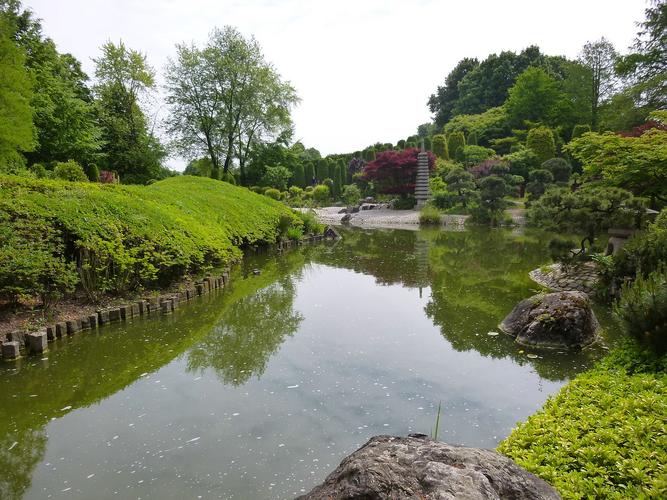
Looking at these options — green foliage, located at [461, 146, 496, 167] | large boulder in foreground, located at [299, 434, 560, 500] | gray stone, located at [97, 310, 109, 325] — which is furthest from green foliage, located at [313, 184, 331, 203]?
large boulder in foreground, located at [299, 434, 560, 500]

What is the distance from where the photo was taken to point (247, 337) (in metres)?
7.00

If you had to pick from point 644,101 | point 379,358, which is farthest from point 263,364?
point 644,101

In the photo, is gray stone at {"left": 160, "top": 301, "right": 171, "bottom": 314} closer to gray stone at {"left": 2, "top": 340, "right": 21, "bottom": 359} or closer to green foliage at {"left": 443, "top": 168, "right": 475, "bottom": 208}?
gray stone at {"left": 2, "top": 340, "right": 21, "bottom": 359}

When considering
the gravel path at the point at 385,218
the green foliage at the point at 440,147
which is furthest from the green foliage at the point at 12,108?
the green foliage at the point at 440,147

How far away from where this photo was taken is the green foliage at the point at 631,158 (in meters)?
8.88

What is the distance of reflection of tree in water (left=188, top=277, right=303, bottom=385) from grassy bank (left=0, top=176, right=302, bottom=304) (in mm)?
1765

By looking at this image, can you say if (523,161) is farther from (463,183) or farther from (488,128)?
(488,128)

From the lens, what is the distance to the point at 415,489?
201 centimetres

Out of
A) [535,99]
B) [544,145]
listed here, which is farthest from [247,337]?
[535,99]

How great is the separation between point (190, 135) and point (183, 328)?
24097mm

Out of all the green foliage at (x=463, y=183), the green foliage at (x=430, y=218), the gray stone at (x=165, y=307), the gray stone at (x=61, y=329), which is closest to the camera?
the gray stone at (x=61, y=329)

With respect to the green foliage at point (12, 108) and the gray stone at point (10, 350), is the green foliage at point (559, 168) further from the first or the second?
the gray stone at point (10, 350)

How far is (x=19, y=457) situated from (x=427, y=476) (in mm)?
3584

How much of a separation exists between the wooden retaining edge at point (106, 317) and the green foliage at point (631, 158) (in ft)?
28.8
